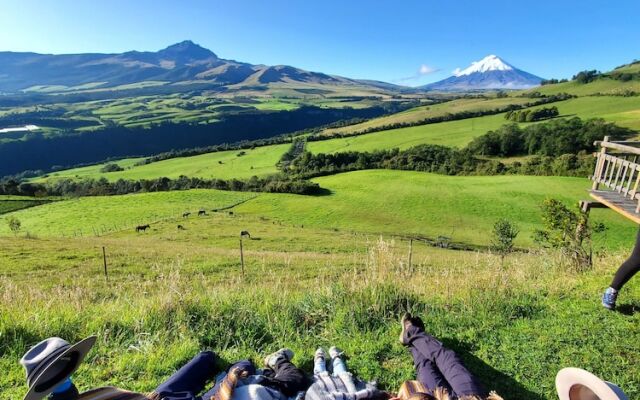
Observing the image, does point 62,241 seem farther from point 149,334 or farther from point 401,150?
point 401,150

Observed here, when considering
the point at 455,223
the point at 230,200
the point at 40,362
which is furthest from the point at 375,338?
the point at 230,200

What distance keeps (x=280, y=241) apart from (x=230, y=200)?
94.3 ft

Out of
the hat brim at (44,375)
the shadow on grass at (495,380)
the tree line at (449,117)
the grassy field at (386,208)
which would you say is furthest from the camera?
the tree line at (449,117)

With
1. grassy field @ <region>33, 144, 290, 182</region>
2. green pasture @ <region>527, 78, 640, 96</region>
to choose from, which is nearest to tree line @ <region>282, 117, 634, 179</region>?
grassy field @ <region>33, 144, 290, 182</region>

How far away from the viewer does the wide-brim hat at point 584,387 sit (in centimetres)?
210

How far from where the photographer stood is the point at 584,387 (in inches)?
90.7

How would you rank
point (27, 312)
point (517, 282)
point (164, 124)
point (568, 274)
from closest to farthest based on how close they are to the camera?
point (27, 312) → point (517, 282) → point (568, 274) → point (164, 124)

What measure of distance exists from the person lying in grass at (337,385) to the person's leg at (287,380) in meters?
0.14

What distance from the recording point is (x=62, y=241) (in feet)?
93.6

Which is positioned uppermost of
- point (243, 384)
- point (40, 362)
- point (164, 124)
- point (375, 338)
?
point (40, 362)

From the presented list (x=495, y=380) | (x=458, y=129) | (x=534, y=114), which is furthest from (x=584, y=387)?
(x=534, y=114)

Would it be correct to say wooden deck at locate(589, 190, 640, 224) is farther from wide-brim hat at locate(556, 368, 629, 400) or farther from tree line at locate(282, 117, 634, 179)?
tree line at locate(282, 117, 634, 179)

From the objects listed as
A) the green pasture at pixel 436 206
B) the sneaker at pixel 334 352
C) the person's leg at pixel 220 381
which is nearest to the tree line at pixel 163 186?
the green pasture at pixel 436 206

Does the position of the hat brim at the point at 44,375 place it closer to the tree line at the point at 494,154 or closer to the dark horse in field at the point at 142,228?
the dark horse in field at the point at 142,228
